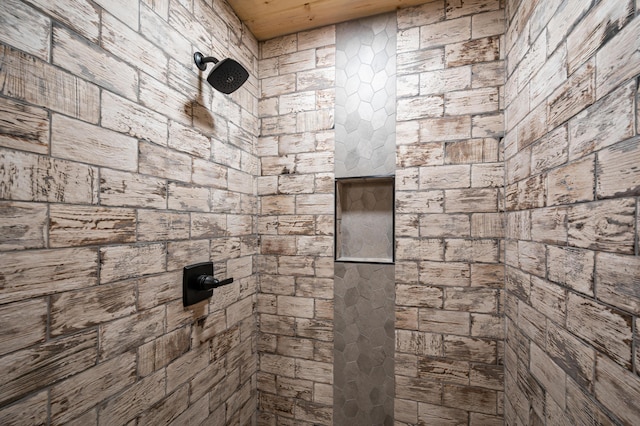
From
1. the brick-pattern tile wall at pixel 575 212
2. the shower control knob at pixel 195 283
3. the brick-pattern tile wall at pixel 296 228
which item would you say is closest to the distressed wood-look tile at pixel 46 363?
the shower control knob at pixel 195 283

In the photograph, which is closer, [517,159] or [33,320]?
[33,320]

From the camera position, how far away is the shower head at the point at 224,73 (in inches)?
44.9

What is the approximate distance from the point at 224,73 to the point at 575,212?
4.51ft

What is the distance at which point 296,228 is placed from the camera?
1.63 m

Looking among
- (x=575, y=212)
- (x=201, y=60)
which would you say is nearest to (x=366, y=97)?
(x=201, y=60)

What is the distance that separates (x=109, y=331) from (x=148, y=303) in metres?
0.14

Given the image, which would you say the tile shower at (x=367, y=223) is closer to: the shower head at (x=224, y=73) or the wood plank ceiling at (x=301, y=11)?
the wood plank ceiling at (x=301, y=11)

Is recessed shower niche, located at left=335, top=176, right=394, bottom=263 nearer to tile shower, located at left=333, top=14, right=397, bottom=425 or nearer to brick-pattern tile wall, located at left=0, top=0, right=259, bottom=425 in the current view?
tile shower, located at left=333, top=14, right=397, bottom=425

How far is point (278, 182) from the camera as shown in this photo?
1.66 m

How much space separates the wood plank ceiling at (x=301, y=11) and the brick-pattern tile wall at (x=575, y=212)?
0.69 metres

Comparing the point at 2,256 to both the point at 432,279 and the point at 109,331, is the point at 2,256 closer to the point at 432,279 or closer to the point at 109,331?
the point at 109,331

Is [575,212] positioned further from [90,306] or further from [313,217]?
[90,306]

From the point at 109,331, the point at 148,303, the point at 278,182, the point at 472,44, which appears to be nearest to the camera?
the point at 109,331

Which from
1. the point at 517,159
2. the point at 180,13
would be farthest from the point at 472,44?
the point at 180,13
